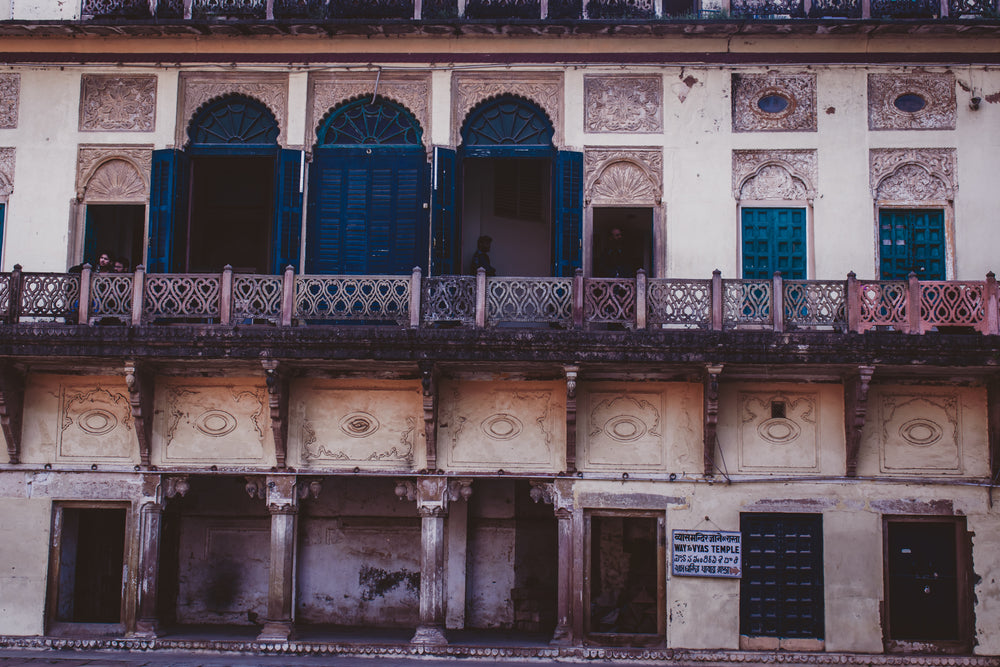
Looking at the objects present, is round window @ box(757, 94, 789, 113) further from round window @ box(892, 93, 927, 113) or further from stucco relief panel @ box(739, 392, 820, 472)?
stucco relief panel @ box(739, 392, 820, 472)

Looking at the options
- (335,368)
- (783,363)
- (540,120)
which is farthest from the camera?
(540,120)

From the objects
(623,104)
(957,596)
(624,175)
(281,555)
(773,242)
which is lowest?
(957,596)

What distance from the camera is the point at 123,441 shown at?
45.4 feet

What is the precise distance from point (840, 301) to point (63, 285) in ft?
32.0

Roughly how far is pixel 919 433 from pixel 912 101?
177 inches

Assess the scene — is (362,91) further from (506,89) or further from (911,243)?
(911,243)

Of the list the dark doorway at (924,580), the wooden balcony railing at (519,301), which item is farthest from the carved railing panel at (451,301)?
the dark doorway at (924,580)

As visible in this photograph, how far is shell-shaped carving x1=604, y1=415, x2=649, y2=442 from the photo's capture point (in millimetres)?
13508

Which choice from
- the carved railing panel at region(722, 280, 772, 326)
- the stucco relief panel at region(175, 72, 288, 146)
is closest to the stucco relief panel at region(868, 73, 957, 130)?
the carved railing panel at region(722, 280, 772, 326)

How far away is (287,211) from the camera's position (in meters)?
14.4

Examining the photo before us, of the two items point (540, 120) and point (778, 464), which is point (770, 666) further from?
point (540, 120)

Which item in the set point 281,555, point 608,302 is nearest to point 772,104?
point 608,302

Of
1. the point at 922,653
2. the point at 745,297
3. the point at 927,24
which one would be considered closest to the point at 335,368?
the point at 745,297

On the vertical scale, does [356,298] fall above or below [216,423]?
above
